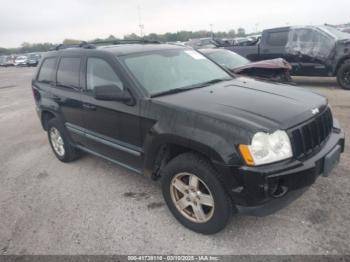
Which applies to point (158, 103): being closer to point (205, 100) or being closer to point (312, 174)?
point (205, 100)

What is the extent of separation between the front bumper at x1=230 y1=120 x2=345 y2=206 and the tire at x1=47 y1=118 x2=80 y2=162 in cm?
301

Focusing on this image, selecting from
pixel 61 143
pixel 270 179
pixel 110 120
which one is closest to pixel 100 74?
pixel 110 120

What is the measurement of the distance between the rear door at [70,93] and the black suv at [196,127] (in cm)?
2

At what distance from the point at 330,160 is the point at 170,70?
Result: 6.34ft

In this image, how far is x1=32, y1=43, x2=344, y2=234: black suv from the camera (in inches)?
96.0

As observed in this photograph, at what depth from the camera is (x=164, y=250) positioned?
2.77m

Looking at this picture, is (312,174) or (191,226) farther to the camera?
(191,226)

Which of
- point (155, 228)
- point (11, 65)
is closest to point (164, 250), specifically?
point (155, 228)

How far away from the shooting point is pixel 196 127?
8.60 ft

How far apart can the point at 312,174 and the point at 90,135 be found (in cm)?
269

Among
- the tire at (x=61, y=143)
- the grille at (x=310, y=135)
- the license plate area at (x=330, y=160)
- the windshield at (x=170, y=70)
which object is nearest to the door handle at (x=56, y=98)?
the tire at (x=61, y=143)

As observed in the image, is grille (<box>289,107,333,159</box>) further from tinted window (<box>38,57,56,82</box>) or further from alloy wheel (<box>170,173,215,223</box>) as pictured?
tinted window (<box>38,57,56,82</box>)

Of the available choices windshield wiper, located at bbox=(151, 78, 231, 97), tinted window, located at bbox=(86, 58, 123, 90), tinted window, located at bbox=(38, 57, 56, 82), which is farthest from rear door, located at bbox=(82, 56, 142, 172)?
→ tinted window, located at bbox=(38, 57, 56, 82)

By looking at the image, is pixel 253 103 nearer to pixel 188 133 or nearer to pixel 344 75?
pixel 188 133
